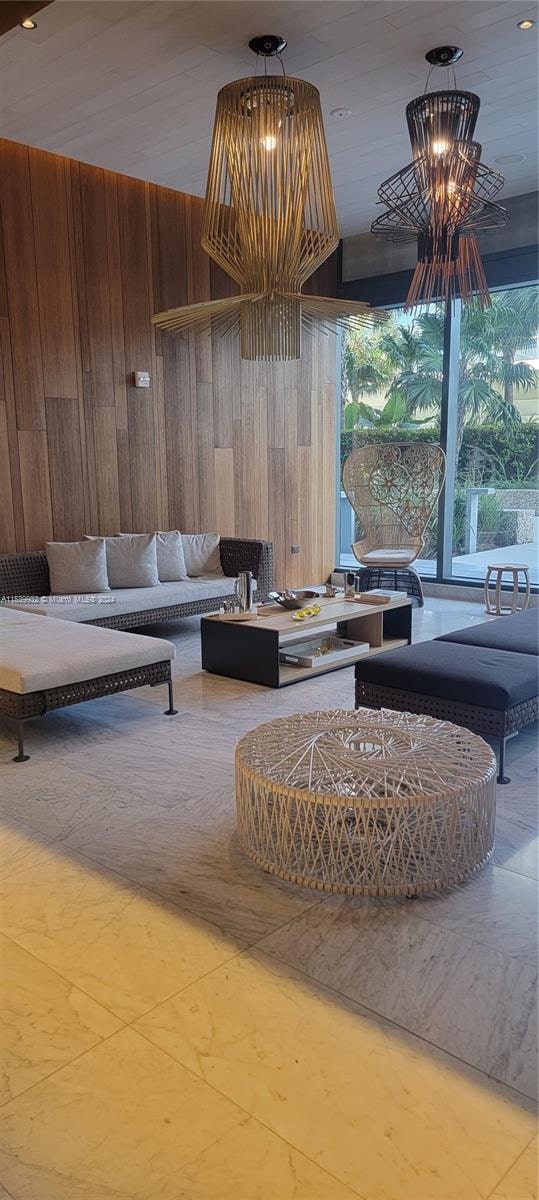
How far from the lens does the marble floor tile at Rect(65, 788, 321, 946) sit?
2.22 metres

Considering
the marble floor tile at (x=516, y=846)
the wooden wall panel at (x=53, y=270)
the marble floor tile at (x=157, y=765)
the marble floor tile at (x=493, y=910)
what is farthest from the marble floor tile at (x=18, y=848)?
the wooden wall panel at (x=53, y=270)

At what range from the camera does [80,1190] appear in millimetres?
1393

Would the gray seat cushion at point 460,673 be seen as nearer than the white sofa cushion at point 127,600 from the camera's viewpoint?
Yes

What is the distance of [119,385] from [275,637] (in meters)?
2.67

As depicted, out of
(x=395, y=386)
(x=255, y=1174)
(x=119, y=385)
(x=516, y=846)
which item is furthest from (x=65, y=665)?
(x=395, y=386)

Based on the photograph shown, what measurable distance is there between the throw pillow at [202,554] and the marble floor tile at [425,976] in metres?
4.10

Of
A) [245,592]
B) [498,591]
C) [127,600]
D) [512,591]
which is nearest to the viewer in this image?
[245,592]

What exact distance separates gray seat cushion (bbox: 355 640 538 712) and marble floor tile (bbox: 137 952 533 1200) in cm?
143

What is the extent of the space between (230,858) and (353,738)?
0.53 meters

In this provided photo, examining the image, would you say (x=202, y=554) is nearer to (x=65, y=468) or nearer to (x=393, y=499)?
(x=65, y=468)

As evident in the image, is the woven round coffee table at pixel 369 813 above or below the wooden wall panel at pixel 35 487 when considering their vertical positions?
below

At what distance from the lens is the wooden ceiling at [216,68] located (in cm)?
380

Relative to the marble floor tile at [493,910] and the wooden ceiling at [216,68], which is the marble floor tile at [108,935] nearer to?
the marble floor tile at [493,910]

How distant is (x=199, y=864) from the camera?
2492 mm
